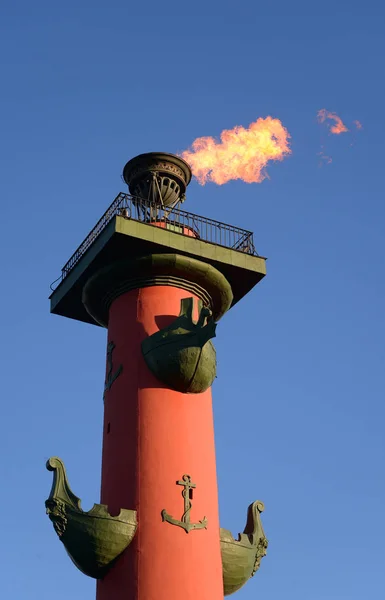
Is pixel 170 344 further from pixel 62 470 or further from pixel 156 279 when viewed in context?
pixel 62 470

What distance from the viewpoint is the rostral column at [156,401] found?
22.8 meters

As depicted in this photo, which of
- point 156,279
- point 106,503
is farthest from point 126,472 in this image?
point 156,279

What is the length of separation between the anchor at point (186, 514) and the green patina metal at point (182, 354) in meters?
2.41

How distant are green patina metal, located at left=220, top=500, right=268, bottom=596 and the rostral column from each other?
0.10 feet

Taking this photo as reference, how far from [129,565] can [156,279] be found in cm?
731

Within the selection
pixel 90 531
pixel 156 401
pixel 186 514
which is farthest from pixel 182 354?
pixel 90 531

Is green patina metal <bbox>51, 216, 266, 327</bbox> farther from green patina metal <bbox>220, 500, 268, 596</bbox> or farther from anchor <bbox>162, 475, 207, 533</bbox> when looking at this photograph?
green patina metal <bbox>220, 500, 268, 596</bbox>

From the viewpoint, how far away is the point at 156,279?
26000 millimetres

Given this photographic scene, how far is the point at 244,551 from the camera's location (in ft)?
81.8

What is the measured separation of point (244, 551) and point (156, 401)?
14.2 feet

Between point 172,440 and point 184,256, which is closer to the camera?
point 172,440

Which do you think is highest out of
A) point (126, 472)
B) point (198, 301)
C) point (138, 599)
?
point (198, 301)

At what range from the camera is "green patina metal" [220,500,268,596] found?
80.2 ft

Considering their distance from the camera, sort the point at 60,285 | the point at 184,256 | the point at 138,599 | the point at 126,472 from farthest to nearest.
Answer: the point at 60,285
the point at 184,256
the point at 126,472
the point at 138,599
